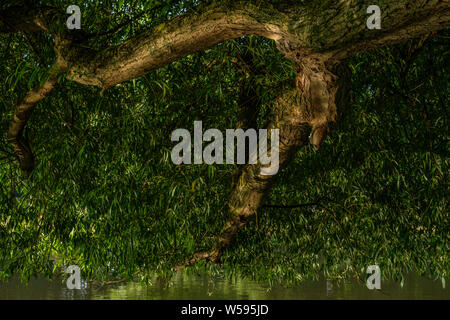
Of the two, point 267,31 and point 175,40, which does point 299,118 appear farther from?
point 175,40

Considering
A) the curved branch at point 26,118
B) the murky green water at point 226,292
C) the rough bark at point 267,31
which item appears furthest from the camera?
the murky green water at point 226,292

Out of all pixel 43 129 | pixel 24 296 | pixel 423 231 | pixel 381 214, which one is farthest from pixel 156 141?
pixel 24 296

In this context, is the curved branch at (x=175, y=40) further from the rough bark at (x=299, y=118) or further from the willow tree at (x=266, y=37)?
the rough bark at (x=299, y=118)

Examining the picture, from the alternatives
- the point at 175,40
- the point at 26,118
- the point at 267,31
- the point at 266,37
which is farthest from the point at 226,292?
the point at 267,31

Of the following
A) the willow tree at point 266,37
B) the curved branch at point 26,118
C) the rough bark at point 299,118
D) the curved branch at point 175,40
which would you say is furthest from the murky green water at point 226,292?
the curved branch at point 175,40

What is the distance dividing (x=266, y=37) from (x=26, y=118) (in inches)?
108

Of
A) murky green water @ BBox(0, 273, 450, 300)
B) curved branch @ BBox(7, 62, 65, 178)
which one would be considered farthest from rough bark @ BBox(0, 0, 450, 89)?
murky green water @ BBox(0, 273, 450, 300)

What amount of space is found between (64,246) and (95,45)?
109 inches

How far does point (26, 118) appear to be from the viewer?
3.92 meters

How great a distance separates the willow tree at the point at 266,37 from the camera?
1.92 meters

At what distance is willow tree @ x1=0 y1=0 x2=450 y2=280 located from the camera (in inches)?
75.8

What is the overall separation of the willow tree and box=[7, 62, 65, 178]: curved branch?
0.02m

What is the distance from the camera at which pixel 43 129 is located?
4.59 m

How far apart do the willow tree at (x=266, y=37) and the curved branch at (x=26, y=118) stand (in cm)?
2
